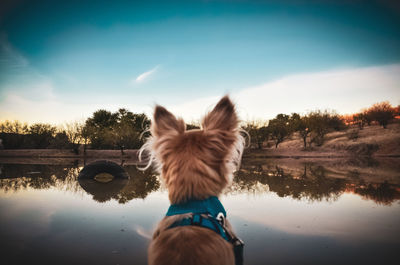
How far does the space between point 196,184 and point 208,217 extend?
1.07 feet

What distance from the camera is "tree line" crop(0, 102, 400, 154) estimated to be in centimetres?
5272

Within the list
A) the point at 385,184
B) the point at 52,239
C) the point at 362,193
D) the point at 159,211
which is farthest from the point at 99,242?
the point at 385,184

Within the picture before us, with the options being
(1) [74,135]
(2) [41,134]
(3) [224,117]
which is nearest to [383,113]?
(3) [224,117]

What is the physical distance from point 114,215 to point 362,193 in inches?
365

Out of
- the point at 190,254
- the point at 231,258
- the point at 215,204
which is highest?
the point at 215,204

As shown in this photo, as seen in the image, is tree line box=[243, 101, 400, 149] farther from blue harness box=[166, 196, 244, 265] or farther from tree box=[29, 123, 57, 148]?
tree box=[29, 123, 57, 148]

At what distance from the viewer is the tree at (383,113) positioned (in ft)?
184

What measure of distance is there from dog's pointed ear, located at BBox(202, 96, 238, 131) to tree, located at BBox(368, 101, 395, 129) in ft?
228

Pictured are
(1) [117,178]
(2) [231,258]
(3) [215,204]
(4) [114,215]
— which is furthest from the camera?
(1) [117,178]

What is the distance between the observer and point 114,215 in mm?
6270

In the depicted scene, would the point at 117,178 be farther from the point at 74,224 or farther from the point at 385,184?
the point at 385,184

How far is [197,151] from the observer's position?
2.22 meters

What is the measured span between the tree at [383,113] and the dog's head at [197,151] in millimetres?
69552

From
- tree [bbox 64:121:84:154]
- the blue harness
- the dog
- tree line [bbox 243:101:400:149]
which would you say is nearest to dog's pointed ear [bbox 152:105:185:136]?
the dog
